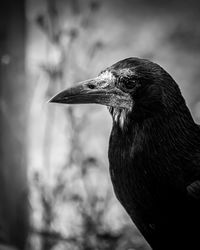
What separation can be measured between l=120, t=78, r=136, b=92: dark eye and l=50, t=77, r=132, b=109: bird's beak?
1.2 inches

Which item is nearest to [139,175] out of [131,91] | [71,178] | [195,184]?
[195,184]

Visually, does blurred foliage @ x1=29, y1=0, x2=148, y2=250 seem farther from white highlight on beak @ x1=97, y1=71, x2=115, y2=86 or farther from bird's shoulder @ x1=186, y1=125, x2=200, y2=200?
bird's shoulder @ x1=186, y1=125, x2=200, y2=200

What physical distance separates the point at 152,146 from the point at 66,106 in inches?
83.3

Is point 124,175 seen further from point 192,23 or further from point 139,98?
point 192,23

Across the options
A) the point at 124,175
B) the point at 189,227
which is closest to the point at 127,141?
the point at 124,175

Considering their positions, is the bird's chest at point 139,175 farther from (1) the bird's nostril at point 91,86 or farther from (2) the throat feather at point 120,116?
(1) the bird's nostril at point 91,86

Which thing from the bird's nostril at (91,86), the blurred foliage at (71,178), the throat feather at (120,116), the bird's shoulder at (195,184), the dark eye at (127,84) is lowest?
the bird's shoulder at (195,184)

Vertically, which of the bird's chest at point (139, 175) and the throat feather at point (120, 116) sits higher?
the throat feather at point (120, 116)

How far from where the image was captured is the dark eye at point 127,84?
193 cm

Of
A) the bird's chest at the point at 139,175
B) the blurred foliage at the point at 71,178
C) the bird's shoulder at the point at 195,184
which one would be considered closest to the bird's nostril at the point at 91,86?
the bird's chest at the point at 139,175

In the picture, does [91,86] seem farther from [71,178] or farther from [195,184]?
[71,178]

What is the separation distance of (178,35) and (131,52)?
0.43 m

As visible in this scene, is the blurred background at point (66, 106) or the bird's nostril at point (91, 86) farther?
the blurred background at point (66, 106)

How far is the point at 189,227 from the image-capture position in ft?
6.53
